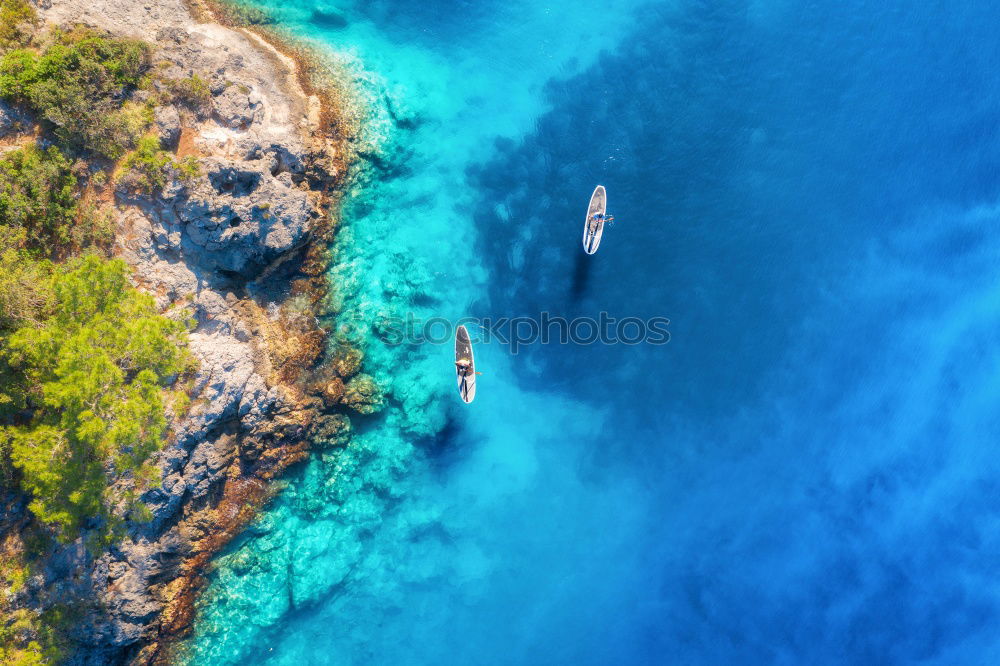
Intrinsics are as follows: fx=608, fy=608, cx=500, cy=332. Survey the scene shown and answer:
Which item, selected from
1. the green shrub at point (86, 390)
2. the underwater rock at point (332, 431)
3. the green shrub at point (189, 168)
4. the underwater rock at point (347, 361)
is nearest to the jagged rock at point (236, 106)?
the green shrub at point (189, 168)

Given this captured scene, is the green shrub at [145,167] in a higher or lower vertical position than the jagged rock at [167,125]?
lower

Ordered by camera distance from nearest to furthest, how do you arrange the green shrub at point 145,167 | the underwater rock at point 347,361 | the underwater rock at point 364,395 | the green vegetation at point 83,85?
the green vegetation at point 83,85 → the green shrub at point 145,167 → the underwater rock at point 364,395 → the underwater rock at point 347,361

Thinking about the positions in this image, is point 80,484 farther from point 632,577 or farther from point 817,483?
point 817,483

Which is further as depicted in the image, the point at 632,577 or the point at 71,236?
the point at 632,577

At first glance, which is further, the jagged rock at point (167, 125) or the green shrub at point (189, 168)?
the jagged rock at point (167, 125)

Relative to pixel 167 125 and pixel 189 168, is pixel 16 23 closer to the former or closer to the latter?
pixel 167 125

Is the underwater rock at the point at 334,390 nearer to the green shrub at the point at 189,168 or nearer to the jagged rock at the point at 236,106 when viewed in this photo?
the green shrub at the point at 189,168

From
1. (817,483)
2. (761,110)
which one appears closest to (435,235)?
(761,110)

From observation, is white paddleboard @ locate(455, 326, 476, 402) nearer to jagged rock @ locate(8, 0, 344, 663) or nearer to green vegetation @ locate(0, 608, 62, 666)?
jagged rock @ locate(8, 0, 344, 663)
